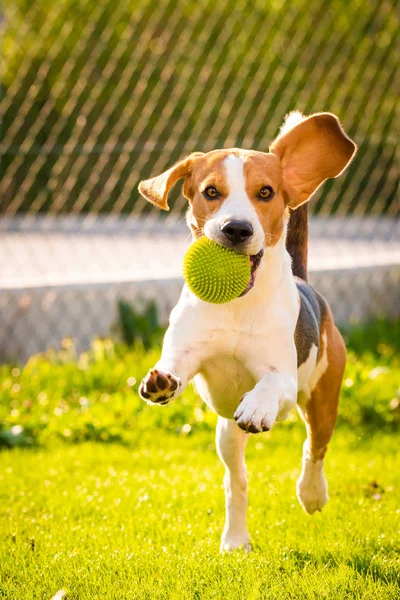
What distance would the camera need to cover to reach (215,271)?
9.96ft

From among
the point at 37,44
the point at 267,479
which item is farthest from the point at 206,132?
the point at 267,479

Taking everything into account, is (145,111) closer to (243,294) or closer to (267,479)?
(267,479)

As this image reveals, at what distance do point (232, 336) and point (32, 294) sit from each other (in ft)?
11.7

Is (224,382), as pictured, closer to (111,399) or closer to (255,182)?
(255,182)

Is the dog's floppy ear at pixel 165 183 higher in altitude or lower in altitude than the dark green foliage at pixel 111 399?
higher

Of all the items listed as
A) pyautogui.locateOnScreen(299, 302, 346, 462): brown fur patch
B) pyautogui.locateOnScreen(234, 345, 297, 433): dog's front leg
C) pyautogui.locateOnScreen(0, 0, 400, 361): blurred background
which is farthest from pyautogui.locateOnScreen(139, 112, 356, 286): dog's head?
pyautogui.locateOnScreen(0, 0, 400, 361): blurred background

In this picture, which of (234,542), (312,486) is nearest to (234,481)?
(234,542)

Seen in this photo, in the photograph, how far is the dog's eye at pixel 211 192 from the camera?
325 cm

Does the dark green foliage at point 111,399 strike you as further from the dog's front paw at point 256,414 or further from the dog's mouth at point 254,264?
the dog's front paw at point 256,414

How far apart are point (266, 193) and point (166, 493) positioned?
1.60m

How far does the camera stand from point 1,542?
3596 millimetres

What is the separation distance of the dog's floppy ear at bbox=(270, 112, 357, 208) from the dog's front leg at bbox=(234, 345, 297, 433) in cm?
66

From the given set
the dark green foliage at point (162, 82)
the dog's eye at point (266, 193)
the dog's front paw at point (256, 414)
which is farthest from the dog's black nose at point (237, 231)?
the dark green foliage at point (162, 82)

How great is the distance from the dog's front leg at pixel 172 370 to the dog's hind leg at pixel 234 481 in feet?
1.48
